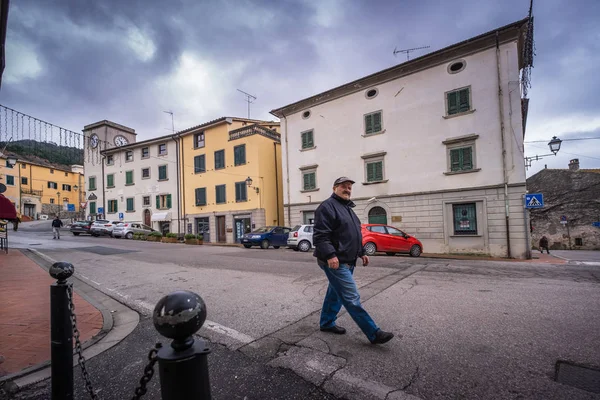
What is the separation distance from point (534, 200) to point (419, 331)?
12.7 metres

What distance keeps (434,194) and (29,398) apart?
1674cm

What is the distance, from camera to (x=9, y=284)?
629 centimetres

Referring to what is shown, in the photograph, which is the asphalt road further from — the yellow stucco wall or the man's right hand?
the yellow stucco wall

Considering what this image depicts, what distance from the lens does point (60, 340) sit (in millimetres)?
1991

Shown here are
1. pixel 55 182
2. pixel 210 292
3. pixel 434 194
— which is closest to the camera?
pixel 210 292

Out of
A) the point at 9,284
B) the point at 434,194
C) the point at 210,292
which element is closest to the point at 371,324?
the point at 210,292

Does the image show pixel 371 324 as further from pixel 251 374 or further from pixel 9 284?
pixel 9 284

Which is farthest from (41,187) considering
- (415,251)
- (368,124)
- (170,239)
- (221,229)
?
(415,251)

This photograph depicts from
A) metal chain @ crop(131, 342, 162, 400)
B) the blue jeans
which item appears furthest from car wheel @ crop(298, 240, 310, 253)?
metal chain @ crop(131, 342, 162, 400)

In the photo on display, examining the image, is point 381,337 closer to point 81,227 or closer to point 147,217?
point 81,227

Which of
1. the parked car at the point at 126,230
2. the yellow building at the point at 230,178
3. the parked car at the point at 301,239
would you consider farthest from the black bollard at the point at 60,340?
the parked car at the point at 126,230

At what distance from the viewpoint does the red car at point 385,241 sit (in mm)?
13234

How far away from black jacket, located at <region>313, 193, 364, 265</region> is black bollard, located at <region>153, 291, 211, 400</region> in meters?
1.88

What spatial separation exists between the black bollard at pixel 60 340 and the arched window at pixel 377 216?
17.0 meters
